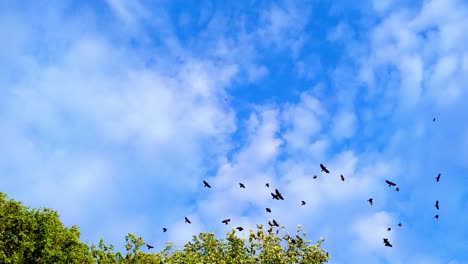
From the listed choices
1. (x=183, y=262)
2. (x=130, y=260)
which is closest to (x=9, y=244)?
(x=130, y=260)

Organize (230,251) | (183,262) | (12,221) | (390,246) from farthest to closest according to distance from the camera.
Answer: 1. (230,251)
2. (183,262)
3. (12,221)
4. (390,246)

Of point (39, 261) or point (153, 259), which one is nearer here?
point (39, 261)

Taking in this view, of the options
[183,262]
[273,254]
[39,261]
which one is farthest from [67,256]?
[273,254]

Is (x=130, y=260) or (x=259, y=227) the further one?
(x=259, y=227)

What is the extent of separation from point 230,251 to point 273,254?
14.6 feet

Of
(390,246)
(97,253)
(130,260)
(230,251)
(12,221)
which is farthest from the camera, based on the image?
(230,251)

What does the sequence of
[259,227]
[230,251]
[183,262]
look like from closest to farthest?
[183,262] → [230,251] → [259,227]

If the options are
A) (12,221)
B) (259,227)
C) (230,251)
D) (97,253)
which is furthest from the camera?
(259,227)

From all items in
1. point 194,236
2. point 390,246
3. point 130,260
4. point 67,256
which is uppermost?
point 194,236

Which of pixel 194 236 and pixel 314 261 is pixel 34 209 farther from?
pixel 314 261

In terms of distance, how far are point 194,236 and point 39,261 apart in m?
20.3

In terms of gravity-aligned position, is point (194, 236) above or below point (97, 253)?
above

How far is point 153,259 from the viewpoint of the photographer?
154 ft

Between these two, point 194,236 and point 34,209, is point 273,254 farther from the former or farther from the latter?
point 34,209
